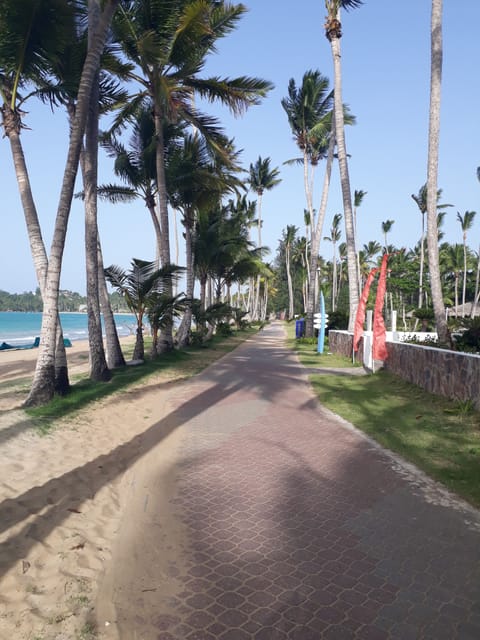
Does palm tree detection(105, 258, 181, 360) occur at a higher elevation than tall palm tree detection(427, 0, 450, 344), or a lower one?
lower

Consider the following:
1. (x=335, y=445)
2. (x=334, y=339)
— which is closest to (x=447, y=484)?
(x=335, y=445)

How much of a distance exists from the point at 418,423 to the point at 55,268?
6676 millimetres

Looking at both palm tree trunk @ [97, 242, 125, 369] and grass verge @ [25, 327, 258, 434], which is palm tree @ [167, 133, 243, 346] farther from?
palm tree trunk @ [97, 242, 125, 369]

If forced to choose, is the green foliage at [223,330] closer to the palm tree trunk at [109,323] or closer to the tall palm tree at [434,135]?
the palm tree trunk at [109,323]

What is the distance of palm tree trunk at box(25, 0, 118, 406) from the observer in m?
8.34

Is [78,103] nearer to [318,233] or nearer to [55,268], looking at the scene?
[55,268]

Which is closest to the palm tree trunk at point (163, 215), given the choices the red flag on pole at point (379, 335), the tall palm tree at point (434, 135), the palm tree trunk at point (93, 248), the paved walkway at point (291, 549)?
the palm tree trunk at point (93, 248)

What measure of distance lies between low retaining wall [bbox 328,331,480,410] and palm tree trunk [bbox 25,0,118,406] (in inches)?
279

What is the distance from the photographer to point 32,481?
5.00 m

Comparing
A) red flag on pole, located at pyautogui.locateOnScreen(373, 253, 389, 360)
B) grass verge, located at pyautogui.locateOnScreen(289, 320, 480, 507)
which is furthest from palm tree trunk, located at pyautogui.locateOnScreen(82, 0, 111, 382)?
red flag on pole, located at pyautogui.locateOnScreen(373, 253, 389, 360)

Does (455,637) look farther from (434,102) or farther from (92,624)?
(434,102)

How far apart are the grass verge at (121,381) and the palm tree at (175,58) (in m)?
1.58

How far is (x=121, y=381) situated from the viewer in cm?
1170

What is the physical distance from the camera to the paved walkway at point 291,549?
291 centimetres
